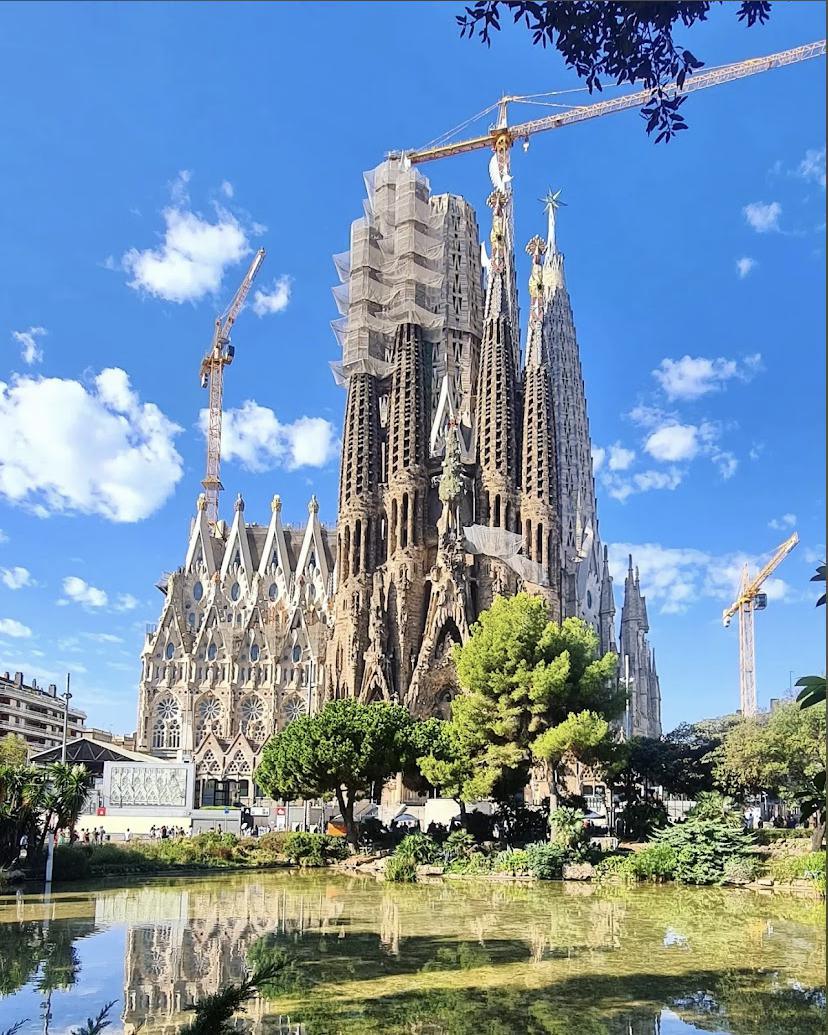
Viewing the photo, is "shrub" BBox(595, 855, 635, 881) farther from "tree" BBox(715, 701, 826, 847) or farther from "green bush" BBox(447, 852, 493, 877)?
"tree" BBox(715, 701, 826, 847)

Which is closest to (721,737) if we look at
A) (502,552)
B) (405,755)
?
(405,755)

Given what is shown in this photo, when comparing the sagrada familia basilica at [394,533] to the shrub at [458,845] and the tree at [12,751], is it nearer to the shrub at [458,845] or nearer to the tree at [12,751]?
the tree at [12,751]

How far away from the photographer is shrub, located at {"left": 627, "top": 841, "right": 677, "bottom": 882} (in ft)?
92.6

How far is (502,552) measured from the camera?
64.2m

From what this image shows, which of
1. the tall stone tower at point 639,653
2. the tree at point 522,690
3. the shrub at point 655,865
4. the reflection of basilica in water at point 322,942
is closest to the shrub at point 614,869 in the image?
the shrub at point 655,865

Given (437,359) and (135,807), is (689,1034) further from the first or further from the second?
(437,359)

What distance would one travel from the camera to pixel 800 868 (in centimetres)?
2633

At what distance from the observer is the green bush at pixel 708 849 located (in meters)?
27.5

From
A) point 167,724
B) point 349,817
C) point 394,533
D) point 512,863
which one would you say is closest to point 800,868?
point 512,863

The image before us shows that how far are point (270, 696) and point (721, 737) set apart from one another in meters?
40.1

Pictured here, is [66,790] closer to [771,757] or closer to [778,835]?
[778,835]

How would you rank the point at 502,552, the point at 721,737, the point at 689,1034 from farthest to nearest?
the point at 502,552
the point at 721,737
the point at 689,1034

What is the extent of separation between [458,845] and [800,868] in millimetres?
11123

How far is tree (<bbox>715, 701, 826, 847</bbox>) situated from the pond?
13260 mm
